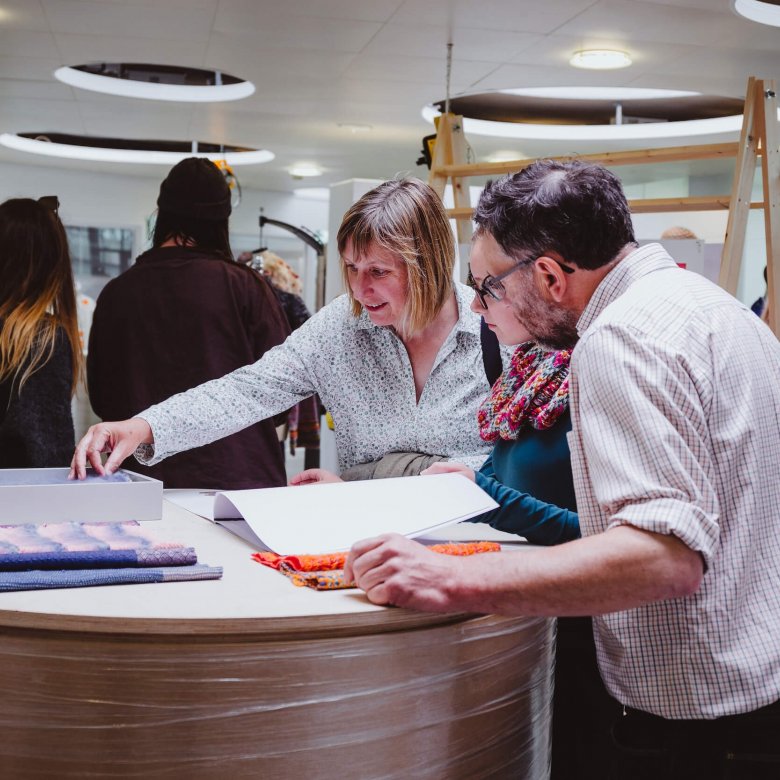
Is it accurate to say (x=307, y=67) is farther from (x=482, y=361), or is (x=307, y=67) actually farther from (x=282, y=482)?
(x=482, y=361)

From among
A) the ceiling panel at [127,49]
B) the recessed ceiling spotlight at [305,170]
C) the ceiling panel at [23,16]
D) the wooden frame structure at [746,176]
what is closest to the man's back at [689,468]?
the wooden frame structure at [746,176]

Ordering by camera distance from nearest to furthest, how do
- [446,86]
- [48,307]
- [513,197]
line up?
[513,197] → [48,307] → [446,86]

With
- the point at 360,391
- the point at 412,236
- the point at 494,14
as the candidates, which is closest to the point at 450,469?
the point at 360,391

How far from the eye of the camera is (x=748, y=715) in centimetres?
131

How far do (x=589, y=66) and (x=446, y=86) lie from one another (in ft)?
3.71

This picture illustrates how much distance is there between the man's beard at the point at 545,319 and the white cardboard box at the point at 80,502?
68cm

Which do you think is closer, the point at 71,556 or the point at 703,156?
the point at 71,556

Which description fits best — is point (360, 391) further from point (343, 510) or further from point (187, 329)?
point (187, 329)

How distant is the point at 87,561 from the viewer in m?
1.40

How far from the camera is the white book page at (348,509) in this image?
1.59 metres

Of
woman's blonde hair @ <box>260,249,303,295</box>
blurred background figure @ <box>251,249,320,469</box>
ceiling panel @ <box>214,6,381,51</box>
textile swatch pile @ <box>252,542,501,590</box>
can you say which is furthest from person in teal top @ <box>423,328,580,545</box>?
ceiling panel @ <box>214,6,381,51</box>

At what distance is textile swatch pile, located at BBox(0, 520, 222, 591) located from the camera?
4.39 feet

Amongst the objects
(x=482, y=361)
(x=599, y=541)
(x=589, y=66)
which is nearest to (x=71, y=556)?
(x=599, y=541)

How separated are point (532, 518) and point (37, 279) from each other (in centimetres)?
181
